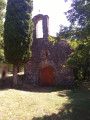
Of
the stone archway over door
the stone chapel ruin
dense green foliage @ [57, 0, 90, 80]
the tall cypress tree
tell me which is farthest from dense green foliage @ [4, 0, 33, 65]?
dense green foliage @ [57, 0, 90, 80]

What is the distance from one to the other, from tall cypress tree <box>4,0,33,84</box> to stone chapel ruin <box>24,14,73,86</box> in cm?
255

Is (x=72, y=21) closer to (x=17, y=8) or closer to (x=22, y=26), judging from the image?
(x=22, y=26)

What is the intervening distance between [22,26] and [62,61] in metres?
5.69

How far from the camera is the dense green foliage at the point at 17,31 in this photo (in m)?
9.16

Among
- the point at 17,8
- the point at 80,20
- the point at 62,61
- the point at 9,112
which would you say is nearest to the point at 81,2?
the point at 80,20

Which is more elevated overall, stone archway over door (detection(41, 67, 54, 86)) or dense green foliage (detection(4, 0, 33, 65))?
dense green foliage (detection(4, 0, 33, 65))

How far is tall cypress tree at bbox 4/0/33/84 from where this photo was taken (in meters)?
9.16

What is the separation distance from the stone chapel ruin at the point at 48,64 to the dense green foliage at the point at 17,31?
8.35 feet

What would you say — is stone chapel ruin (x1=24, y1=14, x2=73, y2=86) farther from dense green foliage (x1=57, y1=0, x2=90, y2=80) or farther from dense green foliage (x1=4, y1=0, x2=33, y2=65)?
dense green foliage (x1=57, y1=0, x2=90, y2=80)

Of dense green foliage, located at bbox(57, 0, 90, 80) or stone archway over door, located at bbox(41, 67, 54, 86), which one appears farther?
stone archway over door, located at bbox(41, 67, 54, 86)

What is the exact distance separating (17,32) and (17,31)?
0.32ft

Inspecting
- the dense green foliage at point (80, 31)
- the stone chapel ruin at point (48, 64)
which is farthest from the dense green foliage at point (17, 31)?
the dense green foliage at point (80, 31)

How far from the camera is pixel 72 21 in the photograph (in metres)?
5.07

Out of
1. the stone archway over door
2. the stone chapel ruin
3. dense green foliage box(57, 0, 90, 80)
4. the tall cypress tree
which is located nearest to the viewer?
dense green foliage box(57, 0, 90, 80)
